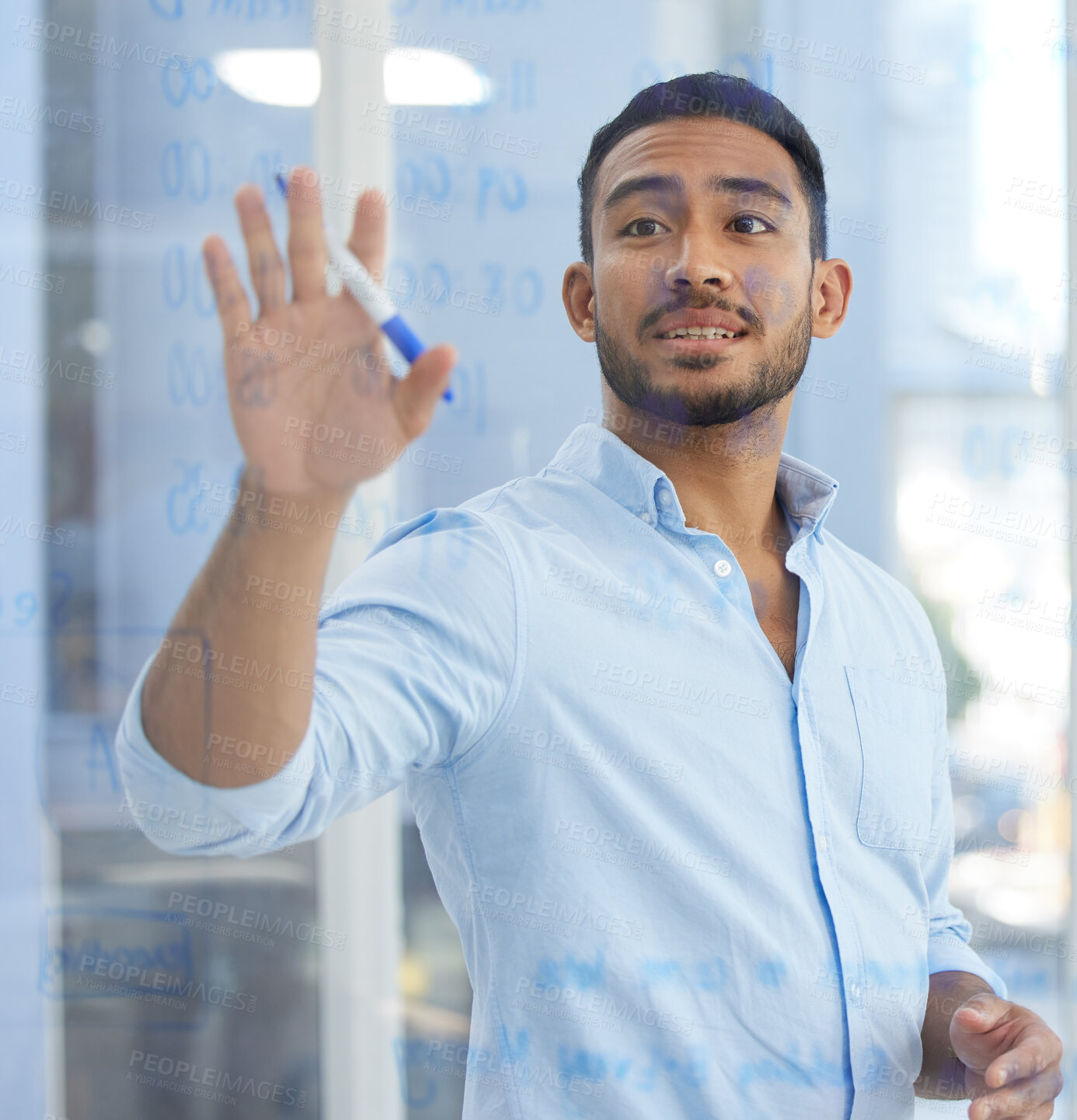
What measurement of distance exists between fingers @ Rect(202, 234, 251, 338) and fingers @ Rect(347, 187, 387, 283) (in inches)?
2.4

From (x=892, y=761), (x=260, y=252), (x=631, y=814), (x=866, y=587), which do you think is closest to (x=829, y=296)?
(x=866, y=587)

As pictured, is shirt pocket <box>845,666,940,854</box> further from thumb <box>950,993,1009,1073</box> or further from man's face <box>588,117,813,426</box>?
man's face <box>588,117,813,426</box>

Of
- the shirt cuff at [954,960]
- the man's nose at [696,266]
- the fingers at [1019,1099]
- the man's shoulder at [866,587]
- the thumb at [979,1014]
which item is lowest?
the fingers at [1019,1099]

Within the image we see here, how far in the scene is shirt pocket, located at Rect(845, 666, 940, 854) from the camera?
2.63 ft

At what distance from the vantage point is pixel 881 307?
122 centimetres

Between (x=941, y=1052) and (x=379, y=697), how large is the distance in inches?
23.0

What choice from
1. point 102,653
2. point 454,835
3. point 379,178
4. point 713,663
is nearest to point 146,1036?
point 102,653

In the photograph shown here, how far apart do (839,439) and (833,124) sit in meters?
0.37

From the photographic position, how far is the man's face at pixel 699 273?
82 cm

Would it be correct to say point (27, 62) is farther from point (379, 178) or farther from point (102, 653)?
point (102, 653)

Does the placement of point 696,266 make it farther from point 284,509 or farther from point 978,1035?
point 978,1035

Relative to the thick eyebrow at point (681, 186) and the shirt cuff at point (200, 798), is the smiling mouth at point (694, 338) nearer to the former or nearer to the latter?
the thick eyebrow at point (681, 186)

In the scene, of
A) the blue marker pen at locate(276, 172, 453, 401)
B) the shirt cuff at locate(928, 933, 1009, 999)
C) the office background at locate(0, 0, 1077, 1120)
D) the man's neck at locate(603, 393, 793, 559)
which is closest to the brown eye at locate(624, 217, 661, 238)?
the man's neck at locate(603, 393, 793, 559)

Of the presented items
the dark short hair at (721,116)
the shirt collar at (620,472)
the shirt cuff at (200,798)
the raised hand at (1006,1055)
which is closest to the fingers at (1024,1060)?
the raised hand at (1006,1055)
